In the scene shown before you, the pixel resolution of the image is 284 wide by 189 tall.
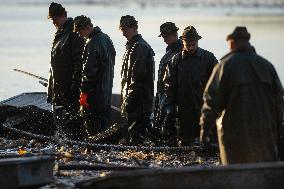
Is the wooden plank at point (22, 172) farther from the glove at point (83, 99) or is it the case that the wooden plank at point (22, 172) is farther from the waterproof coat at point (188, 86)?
the glove at point (83, 99)

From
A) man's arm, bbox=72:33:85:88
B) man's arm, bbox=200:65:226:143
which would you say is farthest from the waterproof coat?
man's arm, bbox=200:65:226:143

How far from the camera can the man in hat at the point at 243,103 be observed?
843 cm

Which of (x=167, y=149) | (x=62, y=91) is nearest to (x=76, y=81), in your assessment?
(x=62, y=91)

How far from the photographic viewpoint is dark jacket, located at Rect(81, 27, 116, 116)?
40.9ft

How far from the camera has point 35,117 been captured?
1423 cm

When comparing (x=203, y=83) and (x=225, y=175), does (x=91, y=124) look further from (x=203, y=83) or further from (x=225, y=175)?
(x=225, y=175)

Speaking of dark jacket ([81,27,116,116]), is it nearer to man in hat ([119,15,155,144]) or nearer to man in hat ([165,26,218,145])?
man in hat ([119,15,155,144])

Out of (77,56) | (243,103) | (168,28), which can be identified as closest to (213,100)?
(243,103)

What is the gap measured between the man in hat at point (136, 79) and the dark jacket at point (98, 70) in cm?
38

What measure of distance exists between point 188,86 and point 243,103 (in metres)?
2.84

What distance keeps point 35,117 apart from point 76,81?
1435mm

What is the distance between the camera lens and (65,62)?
13094 mm

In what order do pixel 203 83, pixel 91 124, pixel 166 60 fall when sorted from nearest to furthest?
1. pixel 203 83
2. pixel 166 60
3. pixel 91 124

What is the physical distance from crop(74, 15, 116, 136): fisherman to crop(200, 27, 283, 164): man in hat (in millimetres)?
4093
